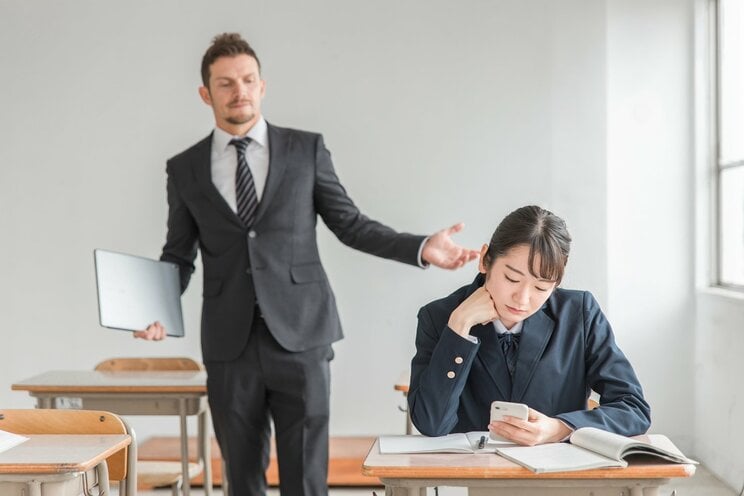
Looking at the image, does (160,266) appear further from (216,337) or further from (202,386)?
(202,386)

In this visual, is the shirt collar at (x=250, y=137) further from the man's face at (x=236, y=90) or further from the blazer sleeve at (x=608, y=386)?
the blazer sleeve at (x=608, y=386)

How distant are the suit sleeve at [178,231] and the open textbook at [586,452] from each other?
1.48 meters

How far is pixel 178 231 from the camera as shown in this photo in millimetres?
2979

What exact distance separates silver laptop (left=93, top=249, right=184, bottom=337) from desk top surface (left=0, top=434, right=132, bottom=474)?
47cm

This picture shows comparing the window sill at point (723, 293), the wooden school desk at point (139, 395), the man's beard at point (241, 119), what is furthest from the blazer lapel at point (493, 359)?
the window sill at point (723, 293)

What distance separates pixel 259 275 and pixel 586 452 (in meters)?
1.29

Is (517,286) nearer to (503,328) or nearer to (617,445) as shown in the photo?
(503,328)

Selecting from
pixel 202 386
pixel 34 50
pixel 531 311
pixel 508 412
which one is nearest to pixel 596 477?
pixel 508 412

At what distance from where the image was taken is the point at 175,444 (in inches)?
203

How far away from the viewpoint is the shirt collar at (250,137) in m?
2.88

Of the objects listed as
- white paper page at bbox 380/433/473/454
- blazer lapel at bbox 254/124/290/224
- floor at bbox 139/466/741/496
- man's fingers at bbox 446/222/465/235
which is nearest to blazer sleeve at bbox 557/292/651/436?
white paper page at bbox 380/433/473/454

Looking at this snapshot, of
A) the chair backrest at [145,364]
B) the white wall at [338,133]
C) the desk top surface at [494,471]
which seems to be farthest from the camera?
the white wall at [338,133]

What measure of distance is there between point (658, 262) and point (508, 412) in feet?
11.5


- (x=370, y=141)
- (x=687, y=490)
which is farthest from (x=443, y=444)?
(x=370, y=141)
